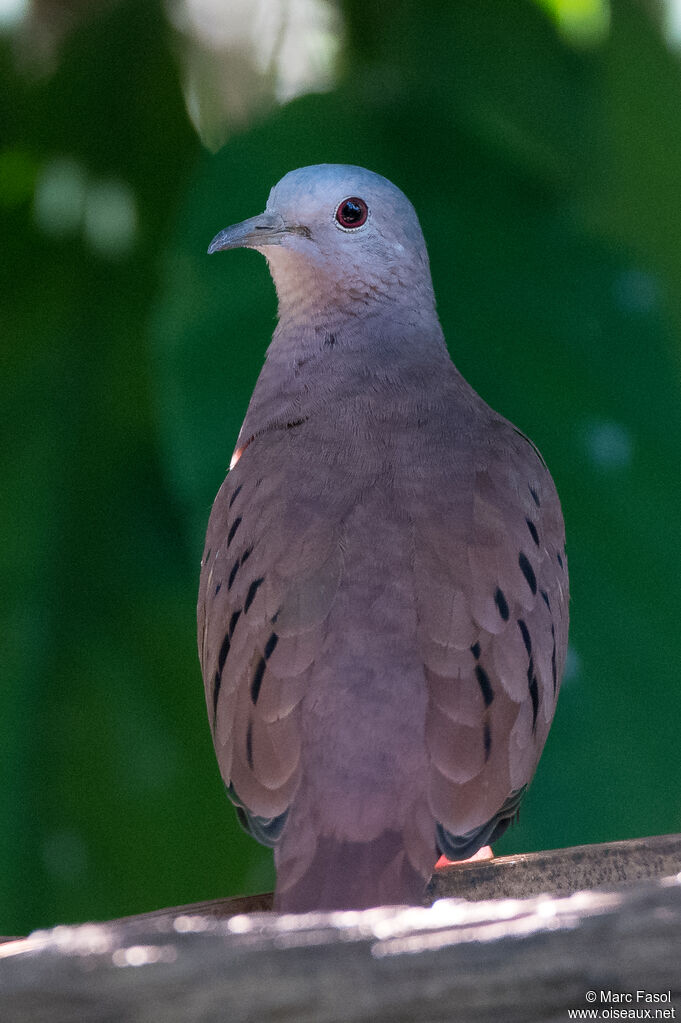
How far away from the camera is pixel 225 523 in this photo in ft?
5.18

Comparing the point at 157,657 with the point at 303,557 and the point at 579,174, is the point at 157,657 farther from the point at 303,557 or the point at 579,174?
the point at 579,174

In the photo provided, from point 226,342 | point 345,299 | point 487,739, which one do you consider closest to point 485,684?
point 487,739

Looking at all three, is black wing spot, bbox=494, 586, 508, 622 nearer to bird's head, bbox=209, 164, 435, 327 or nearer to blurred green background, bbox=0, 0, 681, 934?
bird's head, bbox=209, 164, 435, 327

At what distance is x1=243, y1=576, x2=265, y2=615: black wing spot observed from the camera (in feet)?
4.69

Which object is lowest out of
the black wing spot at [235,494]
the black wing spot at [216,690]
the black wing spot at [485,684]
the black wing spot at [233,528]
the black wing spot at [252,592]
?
the black wing spot at [485,684]

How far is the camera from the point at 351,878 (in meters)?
1.21

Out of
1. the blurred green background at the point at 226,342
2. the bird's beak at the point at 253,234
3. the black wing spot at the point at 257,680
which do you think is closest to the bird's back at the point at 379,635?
the black wing spot at the point at 257,680

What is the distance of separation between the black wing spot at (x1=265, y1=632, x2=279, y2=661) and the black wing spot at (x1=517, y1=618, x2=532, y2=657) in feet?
1.00

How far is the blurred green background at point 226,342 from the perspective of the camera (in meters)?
2.15

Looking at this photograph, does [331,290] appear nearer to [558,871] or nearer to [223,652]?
[223,652]

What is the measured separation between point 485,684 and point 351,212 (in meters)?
0.82

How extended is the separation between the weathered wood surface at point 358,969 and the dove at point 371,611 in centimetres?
63

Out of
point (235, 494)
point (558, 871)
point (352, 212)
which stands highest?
point (352, 212)

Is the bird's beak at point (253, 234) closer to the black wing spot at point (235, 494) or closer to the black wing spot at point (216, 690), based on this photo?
the black wing spot at point (235, 494)
